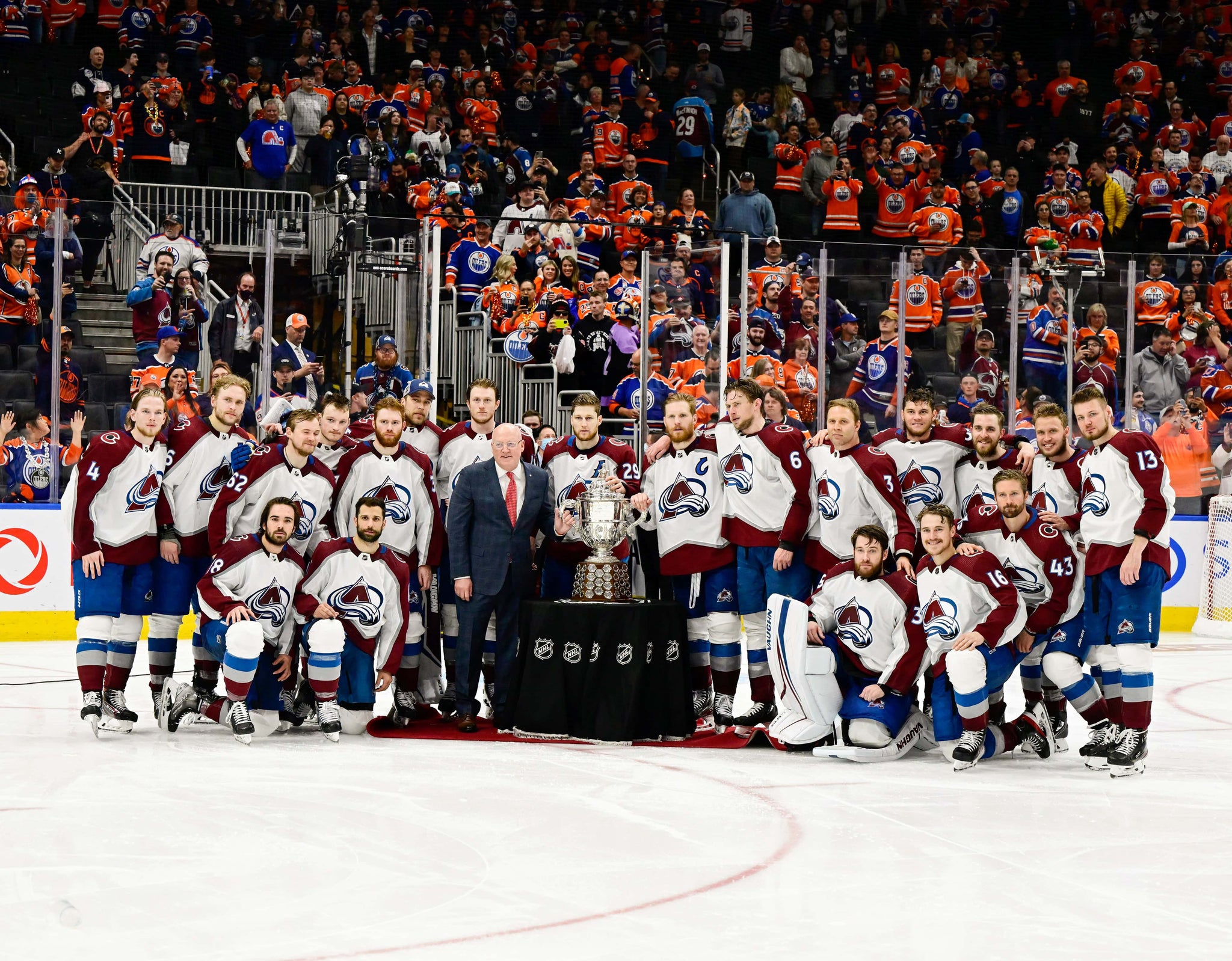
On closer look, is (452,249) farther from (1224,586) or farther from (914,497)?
(1224,586)

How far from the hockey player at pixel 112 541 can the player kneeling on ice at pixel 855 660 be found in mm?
2528

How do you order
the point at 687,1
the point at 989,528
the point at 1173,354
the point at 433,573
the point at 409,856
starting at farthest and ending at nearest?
1. the point at 687,1
2. the point at 1173,354
3. the point at 433,573
4. the point at 989,528
5. the point at 409,856

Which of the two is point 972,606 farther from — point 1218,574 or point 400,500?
point 1218,574

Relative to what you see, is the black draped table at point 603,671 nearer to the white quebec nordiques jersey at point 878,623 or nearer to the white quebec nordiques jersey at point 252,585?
the white quebec nordiques jersey at point 878,623

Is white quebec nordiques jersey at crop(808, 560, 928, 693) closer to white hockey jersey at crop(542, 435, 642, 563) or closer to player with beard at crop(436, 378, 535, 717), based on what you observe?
white hockey jersey at crop(542, 435, 642, 563)

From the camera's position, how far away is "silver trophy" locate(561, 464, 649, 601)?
20.2 feet

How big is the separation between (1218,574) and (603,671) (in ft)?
20.6

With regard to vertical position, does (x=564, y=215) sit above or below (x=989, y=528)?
above

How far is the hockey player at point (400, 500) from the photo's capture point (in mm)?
6402

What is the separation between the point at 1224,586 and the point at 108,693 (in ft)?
25.0

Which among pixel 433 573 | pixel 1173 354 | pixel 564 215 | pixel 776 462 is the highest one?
pixel 564 215

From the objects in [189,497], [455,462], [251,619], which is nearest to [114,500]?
[189,497]

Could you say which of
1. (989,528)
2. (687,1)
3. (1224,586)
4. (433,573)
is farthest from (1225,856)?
(687,1)

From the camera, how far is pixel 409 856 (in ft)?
13.4
